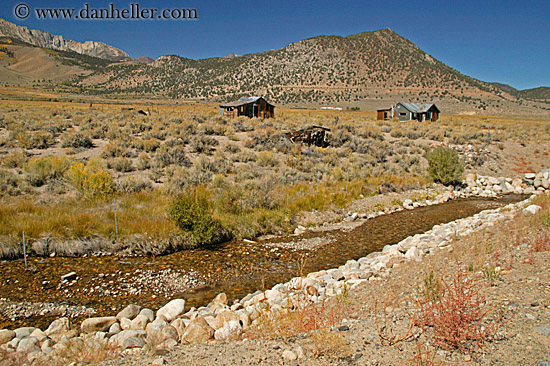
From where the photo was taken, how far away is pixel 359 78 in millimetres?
106062

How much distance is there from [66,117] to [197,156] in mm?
19346

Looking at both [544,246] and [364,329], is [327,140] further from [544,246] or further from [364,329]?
[364,329]

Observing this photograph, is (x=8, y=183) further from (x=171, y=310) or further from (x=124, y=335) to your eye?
(x=124, y=335)

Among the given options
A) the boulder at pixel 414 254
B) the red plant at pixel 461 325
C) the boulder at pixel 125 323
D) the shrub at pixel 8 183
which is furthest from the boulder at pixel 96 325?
the shrub at pixel 8 183

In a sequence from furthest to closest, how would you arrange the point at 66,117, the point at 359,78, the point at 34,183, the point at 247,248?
1. the point at 359,78
2. the point at 66,117
3. the point at 34,183
4. the point at 247,248

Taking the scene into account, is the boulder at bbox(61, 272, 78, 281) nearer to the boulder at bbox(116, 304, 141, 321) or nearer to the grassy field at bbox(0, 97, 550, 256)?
the grassy field at bbox(0, 97, 550, 256)

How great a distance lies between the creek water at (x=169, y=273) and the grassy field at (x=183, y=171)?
84cm

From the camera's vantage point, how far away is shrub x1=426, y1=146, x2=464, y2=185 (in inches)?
806

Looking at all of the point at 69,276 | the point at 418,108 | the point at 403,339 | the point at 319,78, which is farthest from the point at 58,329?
the point at 319,78

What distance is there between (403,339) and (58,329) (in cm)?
544

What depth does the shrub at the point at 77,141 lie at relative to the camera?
69.7 ft

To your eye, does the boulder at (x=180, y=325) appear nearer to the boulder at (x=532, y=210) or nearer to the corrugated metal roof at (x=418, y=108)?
the boulder at (x=532, y=210)

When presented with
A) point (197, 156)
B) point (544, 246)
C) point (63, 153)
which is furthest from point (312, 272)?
point (63, 153)

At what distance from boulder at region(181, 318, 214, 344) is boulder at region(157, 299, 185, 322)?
1.15 metres
